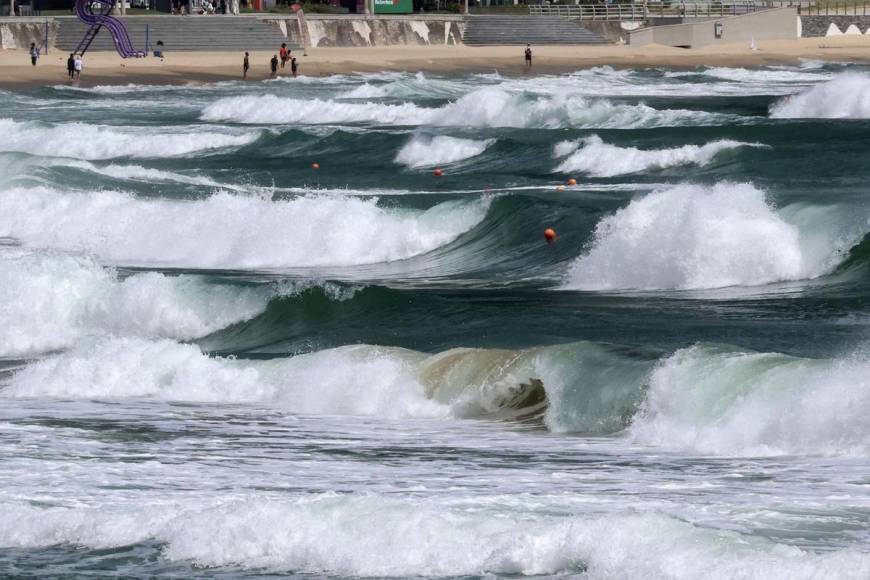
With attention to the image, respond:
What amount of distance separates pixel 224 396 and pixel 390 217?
11.7 m

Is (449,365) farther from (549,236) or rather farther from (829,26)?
(829,26)

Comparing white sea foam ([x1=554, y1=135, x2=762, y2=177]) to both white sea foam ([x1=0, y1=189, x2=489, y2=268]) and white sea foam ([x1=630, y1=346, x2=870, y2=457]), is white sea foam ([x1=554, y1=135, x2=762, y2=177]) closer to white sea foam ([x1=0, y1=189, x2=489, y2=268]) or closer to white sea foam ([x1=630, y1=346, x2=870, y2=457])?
white sea foam ([x1=0, y1=189, x2=489, y2=268])

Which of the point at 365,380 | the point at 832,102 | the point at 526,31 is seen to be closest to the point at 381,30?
the point at 526,31

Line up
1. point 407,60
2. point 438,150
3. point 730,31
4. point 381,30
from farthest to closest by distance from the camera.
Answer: point 730,31, point 381,30, point 407,60, point 438,150

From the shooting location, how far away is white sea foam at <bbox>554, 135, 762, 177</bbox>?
35.1 meters

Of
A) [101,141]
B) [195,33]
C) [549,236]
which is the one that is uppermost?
[195,33]

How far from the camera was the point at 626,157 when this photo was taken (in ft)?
118

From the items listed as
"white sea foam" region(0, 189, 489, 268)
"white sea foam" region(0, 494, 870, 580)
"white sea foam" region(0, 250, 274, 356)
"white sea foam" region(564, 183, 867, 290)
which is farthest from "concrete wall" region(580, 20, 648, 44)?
"white sea foam" region(0, 494, 870, 580)

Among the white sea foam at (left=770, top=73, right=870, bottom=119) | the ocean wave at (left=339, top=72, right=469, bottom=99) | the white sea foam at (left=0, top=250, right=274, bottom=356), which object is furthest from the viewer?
the ocean wave at (left=339, top=72, right=469, bottom=99)

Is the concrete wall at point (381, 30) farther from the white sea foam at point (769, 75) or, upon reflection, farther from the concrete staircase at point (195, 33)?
the white sea foam at point (769, 75)

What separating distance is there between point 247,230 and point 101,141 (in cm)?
1741

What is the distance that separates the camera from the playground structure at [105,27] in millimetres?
68500

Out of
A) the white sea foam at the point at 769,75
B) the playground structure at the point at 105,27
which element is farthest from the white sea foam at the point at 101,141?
the white sea foam at the point at 769,75

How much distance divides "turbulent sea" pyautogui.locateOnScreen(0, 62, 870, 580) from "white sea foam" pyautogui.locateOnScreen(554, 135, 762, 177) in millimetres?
89
